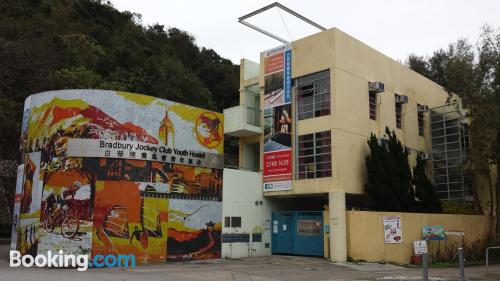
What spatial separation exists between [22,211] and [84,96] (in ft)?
17.5

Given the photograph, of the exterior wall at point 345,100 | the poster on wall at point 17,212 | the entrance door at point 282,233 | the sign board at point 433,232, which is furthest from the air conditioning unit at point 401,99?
the poster on wall at point 17,212

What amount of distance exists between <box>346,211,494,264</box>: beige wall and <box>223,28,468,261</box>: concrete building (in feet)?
1.46

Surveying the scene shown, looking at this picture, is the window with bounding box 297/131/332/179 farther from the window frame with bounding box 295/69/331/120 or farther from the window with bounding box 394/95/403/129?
the window with bounding box 394/95/403/129

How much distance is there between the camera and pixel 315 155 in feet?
77.4

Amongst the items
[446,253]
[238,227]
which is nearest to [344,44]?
[238,227]

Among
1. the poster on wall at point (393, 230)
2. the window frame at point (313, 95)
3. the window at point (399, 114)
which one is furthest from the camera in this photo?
the window at point (399, 114)

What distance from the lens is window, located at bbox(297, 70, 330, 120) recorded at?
23.8 m

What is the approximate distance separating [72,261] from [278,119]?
1227 centimetres

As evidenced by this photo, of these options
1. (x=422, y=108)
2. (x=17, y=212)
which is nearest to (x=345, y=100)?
(x=422, y=108)

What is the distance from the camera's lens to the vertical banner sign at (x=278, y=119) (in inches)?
966

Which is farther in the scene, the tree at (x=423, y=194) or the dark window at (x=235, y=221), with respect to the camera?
the tree at (x=423, y=194)

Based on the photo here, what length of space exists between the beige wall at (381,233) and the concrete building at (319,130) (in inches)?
17.5

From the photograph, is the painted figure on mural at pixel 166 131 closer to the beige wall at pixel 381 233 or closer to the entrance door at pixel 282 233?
the entrance door at pixel 282 233

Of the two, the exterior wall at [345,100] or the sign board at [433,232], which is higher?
the exterior wall at [345,100]
